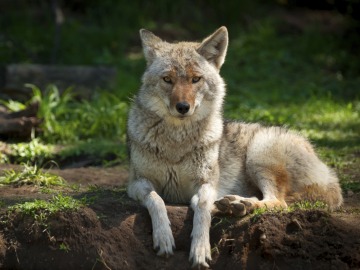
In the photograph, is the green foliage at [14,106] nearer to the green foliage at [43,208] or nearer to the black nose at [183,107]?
the green foliage at [43,208]

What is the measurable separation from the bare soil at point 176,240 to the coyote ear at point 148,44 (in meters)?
1.66

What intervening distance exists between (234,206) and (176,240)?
610 millimetres

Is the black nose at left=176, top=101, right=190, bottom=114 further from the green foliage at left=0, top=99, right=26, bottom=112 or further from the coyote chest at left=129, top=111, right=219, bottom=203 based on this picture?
the green foliage at left=0, top=99, right=26, bottom=112

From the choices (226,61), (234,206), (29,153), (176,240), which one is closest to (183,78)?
(234,206)

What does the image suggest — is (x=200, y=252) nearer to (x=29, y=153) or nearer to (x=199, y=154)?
(x=199, y=154)

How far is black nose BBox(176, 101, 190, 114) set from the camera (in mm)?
5906

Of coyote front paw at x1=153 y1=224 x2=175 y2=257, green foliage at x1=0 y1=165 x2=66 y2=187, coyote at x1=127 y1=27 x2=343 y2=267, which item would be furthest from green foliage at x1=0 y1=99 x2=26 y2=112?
coyote front paw at x1=153 y1=224 x2=175 y2=257

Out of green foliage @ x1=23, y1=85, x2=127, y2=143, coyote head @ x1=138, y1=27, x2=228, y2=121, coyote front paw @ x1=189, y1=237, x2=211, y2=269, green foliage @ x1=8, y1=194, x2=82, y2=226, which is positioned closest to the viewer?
coyote front paw @ x1=189, y1=237, x2=211, y2=269

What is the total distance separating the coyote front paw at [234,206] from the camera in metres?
5.81

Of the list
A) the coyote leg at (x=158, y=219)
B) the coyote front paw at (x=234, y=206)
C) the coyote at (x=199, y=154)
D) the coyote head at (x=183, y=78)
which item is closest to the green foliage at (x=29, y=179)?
the coyote at (x=199, y=154)

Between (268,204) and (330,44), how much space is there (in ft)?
29.8

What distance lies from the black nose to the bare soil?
950 millimetres

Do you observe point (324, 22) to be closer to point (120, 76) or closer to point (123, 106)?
point (120, 76)

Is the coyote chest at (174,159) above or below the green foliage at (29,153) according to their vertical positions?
above
